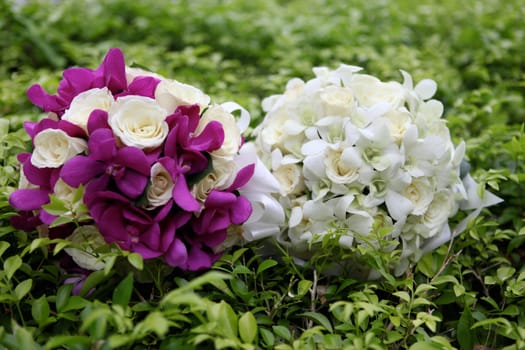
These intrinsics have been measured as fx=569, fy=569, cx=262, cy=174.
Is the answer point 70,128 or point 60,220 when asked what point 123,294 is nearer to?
point 60,220

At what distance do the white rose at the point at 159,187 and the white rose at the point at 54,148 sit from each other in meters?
0.15

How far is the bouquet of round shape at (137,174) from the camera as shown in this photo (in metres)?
1.10

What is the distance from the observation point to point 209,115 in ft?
4.02

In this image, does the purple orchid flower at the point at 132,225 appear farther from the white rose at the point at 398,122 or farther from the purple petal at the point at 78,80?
the white rose at the point at 398,122

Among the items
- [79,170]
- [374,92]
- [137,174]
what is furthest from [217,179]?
[374,92]

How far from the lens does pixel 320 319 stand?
1.15 metres

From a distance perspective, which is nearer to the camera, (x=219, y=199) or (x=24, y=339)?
(x=24, y=339)

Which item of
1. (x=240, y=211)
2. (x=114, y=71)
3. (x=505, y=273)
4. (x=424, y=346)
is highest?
(x=114, y=71)

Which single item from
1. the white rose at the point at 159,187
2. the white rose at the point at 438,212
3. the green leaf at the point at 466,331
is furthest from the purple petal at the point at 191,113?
the green leaf at the point at 466,331

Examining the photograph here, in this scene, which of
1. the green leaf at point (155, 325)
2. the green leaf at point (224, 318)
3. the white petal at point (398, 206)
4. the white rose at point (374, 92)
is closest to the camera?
the green leaf at point (155, 325)

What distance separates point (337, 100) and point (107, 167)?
1.88 feet

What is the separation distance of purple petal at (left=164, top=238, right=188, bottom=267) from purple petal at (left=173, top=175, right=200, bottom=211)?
8 centimetres

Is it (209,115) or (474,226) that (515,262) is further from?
(209,115)

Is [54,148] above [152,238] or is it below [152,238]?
above
